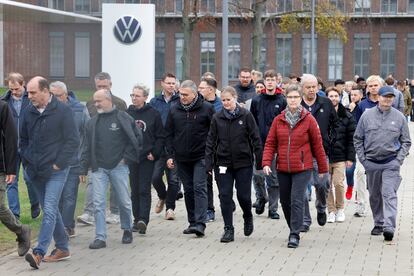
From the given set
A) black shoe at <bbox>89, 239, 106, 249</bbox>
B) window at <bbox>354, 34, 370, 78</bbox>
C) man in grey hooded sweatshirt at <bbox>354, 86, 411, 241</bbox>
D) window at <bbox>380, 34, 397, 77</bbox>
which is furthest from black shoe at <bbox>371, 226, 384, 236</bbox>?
window at <bbox>380, 34, 397, 77</bbox>

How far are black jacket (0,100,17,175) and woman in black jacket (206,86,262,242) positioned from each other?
2.81m

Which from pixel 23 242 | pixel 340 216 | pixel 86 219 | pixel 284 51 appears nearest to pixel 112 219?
pixel 86 219

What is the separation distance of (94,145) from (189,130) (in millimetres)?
1561

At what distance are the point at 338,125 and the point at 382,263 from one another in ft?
12.0

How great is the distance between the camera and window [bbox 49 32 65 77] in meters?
22.5

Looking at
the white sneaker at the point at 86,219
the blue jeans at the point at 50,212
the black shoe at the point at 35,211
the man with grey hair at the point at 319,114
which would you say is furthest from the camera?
the black shoe at the point at 35,211

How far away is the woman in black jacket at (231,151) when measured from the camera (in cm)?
1260

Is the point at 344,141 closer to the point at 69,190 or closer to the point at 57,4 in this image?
the point at 69,190

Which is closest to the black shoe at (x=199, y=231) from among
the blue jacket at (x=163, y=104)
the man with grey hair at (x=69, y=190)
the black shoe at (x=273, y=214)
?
the man with grey hair at (x=69, y=190)

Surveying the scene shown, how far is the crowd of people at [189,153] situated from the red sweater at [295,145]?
0.04 feet

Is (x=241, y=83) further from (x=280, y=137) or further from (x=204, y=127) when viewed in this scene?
(x=280, y=137)

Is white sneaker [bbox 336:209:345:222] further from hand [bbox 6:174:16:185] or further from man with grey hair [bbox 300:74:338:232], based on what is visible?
hand [bbox 6:174:16:185]

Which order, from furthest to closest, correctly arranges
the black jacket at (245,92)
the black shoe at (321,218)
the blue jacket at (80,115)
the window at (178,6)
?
1. the window at (178,6)
2. the black jacket at (245,92)
3. the black shoe at (321,218)
4. the blue jacket at (80,115)

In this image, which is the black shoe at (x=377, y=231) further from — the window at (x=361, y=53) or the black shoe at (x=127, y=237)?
the window at (x=361, y=53)
